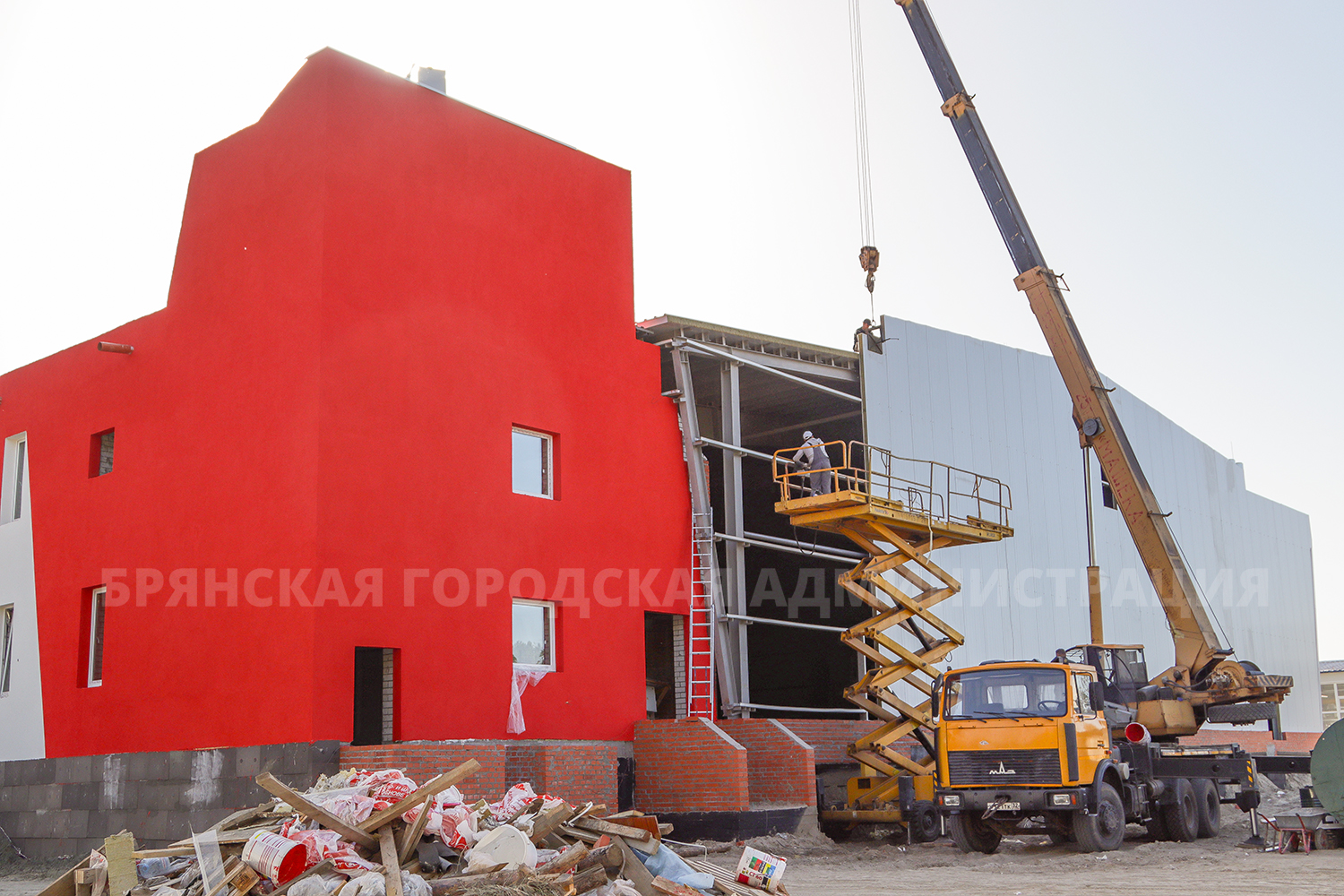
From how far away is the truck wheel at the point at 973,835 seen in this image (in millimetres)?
17062

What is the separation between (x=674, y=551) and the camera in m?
20.7

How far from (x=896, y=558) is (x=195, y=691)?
10.9 meters

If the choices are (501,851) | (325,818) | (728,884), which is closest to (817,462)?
(728,884)

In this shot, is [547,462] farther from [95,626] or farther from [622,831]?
[622,831]

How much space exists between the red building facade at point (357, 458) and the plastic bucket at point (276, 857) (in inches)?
231

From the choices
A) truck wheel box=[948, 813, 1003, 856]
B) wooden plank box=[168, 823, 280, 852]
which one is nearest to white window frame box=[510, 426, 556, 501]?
truck wheel box=[948, 813, 1003, 856]

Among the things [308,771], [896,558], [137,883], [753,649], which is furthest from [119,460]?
[753,649]

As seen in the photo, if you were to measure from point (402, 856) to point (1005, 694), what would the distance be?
32.0ft

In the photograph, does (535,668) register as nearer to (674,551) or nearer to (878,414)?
(674,551)

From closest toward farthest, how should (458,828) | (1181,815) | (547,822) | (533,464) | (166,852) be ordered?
(458,828)
(547,822)
(166,852)
(1181,815)
(533,464)

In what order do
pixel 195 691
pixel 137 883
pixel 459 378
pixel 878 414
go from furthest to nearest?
pixel 878 414 → pixel 459 378 → pixel 195 691 → pixel 137 883

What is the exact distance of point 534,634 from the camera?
18453 mm

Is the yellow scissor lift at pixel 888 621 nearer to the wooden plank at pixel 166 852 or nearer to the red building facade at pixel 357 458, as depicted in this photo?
the red building facade at pixel 357 458

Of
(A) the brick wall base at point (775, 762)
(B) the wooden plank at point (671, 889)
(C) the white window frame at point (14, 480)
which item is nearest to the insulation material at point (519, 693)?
(A) the brick wall base at point (775, 762)
